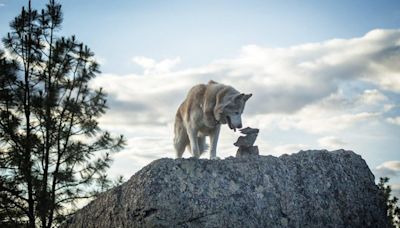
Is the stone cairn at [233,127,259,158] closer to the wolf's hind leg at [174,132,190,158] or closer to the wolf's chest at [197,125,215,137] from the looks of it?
the wolf's chest at [197,125,215,137]

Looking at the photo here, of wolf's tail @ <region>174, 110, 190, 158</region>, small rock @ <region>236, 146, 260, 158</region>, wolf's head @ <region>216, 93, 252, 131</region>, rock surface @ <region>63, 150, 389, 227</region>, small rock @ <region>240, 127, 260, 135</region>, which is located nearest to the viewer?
rock surface @ <region>63, 150, 389, 227</region>

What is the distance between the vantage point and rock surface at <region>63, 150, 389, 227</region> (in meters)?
3.94

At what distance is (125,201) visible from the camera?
167 inches

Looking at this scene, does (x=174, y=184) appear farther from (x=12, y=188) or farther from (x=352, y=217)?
(x=12, y=188)

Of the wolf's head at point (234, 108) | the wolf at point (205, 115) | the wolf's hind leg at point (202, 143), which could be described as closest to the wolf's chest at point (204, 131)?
the wolf at point (205, 115)

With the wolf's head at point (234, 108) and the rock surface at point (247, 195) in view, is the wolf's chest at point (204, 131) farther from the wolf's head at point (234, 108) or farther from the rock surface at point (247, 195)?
the rock surface at point (247, 195)

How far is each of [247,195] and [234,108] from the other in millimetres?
2742

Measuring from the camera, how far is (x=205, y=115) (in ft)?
23.7

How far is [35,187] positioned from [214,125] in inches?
212

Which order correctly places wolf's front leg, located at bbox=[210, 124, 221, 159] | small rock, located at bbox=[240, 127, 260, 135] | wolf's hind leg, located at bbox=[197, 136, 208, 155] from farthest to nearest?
wolf's hind leg, located at bbox=[197, 136, 208, 155], wolf's front leg, located at bbox=[210, 124, 221, 159], small rock, located at bbox=[240, 127, 260, 135]

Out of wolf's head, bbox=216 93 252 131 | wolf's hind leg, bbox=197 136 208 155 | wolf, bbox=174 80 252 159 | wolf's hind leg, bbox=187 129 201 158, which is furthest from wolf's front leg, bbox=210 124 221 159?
wolf's head, bbox=216 93 252 131

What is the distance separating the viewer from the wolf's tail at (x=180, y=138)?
8.04 metres

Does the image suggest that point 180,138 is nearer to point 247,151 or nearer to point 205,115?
point 205,115

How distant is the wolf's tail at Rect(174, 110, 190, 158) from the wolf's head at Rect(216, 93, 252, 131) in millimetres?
1354
